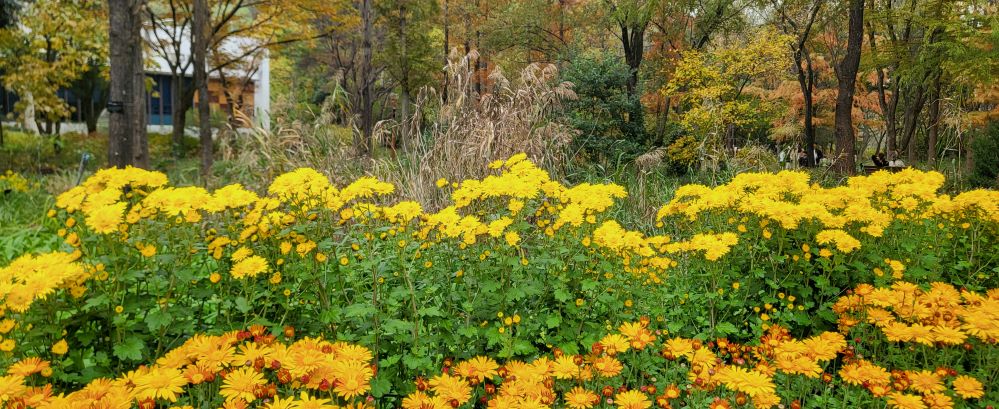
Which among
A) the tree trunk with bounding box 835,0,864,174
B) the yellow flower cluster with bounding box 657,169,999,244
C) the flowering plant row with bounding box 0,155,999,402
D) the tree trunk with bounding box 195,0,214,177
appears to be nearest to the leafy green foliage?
the tree trunk with bounding box 835,0,864,174

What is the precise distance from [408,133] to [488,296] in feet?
11.1

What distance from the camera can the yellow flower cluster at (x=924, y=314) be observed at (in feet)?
5.18

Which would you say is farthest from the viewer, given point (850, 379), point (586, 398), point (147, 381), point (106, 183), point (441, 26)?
point (441, 26)

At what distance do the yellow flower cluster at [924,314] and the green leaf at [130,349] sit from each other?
2.03 metres

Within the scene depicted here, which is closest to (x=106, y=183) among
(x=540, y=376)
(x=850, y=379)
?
(x=540, y=376)

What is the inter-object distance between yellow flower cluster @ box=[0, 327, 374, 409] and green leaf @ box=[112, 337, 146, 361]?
0.63 ft

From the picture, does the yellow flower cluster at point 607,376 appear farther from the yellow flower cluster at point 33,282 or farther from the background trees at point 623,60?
the background trees at point 623,60

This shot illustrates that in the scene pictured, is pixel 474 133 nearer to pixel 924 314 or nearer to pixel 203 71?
pixel 924 314

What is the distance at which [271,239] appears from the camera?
1.95 m

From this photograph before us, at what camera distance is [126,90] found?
4.44 meters

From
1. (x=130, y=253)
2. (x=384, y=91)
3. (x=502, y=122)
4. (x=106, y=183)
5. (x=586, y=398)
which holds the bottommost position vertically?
(x=586, y=398)

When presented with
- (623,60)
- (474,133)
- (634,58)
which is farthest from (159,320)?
(623,60)

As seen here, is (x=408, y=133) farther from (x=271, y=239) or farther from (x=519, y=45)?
(x=519, y=45)

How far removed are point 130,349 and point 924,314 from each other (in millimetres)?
2229
